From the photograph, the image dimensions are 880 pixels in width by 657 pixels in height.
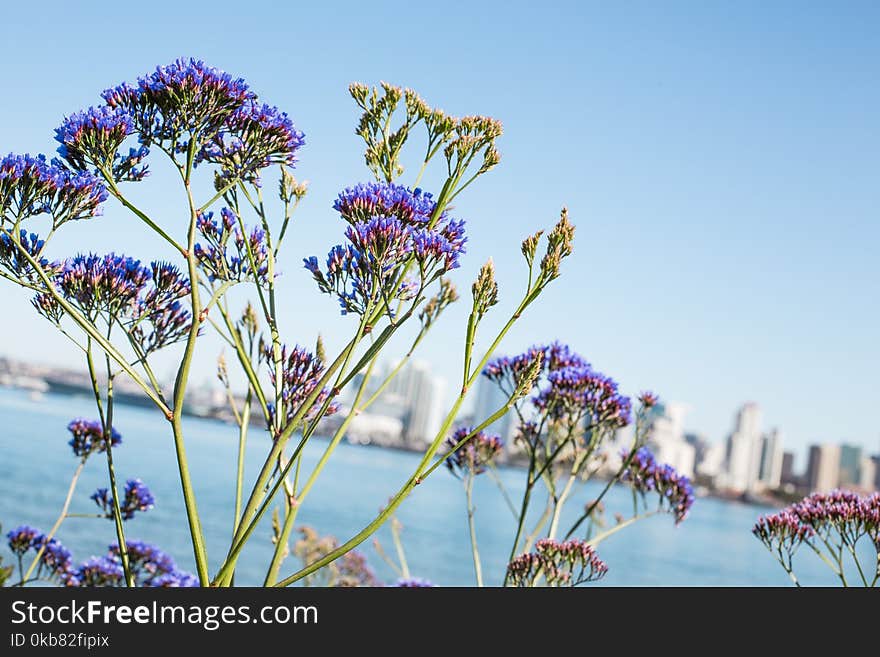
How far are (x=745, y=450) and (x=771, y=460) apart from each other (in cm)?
483

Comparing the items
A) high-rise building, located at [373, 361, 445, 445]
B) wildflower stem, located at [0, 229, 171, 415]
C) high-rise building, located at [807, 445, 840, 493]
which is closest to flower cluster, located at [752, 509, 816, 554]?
wildflower stem, located at [0, 229, 171, 415]

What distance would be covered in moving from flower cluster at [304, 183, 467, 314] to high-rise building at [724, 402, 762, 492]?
143469 mm

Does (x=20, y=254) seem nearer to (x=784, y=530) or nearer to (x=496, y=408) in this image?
(x=784, y=530)

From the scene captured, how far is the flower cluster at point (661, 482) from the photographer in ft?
12.7

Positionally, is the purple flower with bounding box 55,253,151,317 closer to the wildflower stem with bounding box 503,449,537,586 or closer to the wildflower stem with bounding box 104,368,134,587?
the wildflower stem with bounding box 104,368,134,587

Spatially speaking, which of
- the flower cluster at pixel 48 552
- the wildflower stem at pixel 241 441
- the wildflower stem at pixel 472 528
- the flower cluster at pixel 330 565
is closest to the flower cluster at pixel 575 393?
the wildflower stem at pixel 472 528

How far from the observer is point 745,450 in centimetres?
15200

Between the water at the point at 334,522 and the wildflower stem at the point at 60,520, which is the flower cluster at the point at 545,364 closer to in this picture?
the wildflower stem at the point at 60,520

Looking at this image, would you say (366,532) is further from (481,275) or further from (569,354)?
(569,354)

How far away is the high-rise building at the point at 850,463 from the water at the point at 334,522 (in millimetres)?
61493
